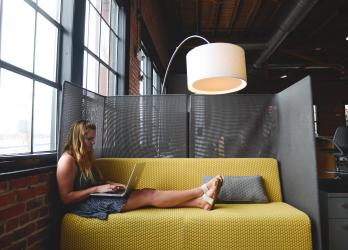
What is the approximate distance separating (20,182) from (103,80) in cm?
183

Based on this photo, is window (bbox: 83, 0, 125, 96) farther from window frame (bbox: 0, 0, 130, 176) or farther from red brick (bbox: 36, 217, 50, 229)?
red brick (bbox: 36, 217, 50, 229)

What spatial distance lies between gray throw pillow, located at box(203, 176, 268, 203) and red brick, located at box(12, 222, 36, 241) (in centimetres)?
145

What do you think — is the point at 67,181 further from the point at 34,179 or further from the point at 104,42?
the point at 104,42

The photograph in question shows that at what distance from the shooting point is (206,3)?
6121 millimetres

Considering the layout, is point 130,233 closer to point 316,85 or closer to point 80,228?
point 80,228

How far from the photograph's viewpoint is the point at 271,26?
7.46 m

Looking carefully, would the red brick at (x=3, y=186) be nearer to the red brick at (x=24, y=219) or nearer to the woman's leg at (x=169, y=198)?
the red brick at (x=24, y=219)

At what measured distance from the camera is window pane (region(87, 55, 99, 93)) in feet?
9.57

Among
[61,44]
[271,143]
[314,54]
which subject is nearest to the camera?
[61,44]

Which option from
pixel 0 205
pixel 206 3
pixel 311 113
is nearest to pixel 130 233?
pixel 0 205

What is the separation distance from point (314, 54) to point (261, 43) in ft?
7.35

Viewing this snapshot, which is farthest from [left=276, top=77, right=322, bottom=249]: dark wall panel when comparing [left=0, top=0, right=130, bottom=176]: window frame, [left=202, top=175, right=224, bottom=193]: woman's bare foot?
[left=0, top=0, right=130, bottom=176]: window frame

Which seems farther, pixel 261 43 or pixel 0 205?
pixel 261 43

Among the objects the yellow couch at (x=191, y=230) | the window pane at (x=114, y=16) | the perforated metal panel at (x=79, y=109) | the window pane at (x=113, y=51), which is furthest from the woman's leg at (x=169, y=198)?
the window pane at (x=114, y=16)
